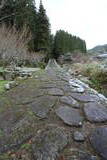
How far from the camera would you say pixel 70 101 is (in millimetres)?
2338

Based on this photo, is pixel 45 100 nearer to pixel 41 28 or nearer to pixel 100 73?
pixel 100 73

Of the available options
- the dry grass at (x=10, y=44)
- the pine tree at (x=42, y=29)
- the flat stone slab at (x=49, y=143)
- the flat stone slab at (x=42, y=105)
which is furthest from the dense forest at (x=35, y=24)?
the flat stone slab at (x=49, y=143)

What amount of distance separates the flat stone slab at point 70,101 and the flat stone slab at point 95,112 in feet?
0.46

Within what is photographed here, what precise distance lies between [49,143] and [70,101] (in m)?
1.01

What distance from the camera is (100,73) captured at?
5289mm

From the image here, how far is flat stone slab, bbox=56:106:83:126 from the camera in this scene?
1.74 metres

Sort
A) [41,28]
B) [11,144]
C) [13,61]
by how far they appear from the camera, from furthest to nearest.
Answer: [41,28] < [13,61] < [11,144]

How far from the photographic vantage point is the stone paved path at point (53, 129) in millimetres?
1304

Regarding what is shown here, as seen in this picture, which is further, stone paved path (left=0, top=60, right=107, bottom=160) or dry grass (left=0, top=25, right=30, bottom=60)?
dry grass (left=0, top=25, right=30, bottom=60)

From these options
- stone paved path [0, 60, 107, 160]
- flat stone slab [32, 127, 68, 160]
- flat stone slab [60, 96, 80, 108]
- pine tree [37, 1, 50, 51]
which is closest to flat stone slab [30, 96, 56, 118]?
stone paved path [0, 60, 107, 160]

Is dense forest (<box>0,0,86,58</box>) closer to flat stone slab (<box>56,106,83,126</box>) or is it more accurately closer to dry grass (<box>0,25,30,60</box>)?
dry grass (<box>0,25,30,60</box>)

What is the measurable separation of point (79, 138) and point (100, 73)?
4106 millimetres

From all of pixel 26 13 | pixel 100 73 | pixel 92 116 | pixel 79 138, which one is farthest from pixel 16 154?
pixel 26 13

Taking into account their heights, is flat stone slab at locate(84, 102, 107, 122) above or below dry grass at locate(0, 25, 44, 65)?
below
